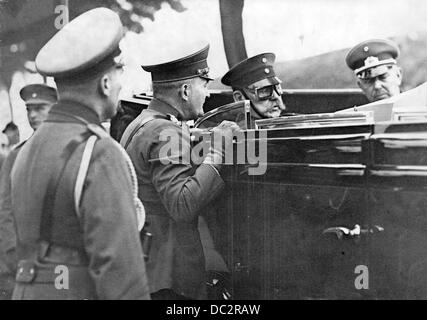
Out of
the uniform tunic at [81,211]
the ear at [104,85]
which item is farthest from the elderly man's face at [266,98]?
the uniform tunic at [81,211]

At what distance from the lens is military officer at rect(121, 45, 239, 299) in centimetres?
330

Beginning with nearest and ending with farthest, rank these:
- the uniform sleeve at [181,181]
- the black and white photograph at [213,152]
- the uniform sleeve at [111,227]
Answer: the uniform sleeve at [111,227] → the black and white photograph at [213,152] → the uniform sleeve at [181,181]

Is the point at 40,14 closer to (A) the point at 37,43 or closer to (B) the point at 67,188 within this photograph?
(A) the point at 37,43

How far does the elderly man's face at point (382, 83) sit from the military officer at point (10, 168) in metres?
1.77

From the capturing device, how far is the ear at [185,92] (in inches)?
135

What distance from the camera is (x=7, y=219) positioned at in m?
3.24

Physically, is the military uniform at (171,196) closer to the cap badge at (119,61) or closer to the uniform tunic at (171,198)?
the uniform tunic at (171,198)

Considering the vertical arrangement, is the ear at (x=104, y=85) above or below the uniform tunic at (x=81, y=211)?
above

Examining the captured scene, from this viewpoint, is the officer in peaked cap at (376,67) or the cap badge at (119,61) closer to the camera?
the cap badge at (119,61)

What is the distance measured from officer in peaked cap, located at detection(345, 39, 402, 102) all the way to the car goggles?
1.42 feet

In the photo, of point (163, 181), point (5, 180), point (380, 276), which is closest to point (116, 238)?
point (163, 181)

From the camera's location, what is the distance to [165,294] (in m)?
3.35

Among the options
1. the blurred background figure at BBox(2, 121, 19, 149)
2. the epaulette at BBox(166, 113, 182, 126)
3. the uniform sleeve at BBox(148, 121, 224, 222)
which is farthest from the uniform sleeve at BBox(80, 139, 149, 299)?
the blurred background figure at BBox(2, 121, 19, 149)

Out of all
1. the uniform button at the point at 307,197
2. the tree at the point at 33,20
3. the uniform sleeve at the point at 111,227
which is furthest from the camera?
the tree at the point at 33,20
